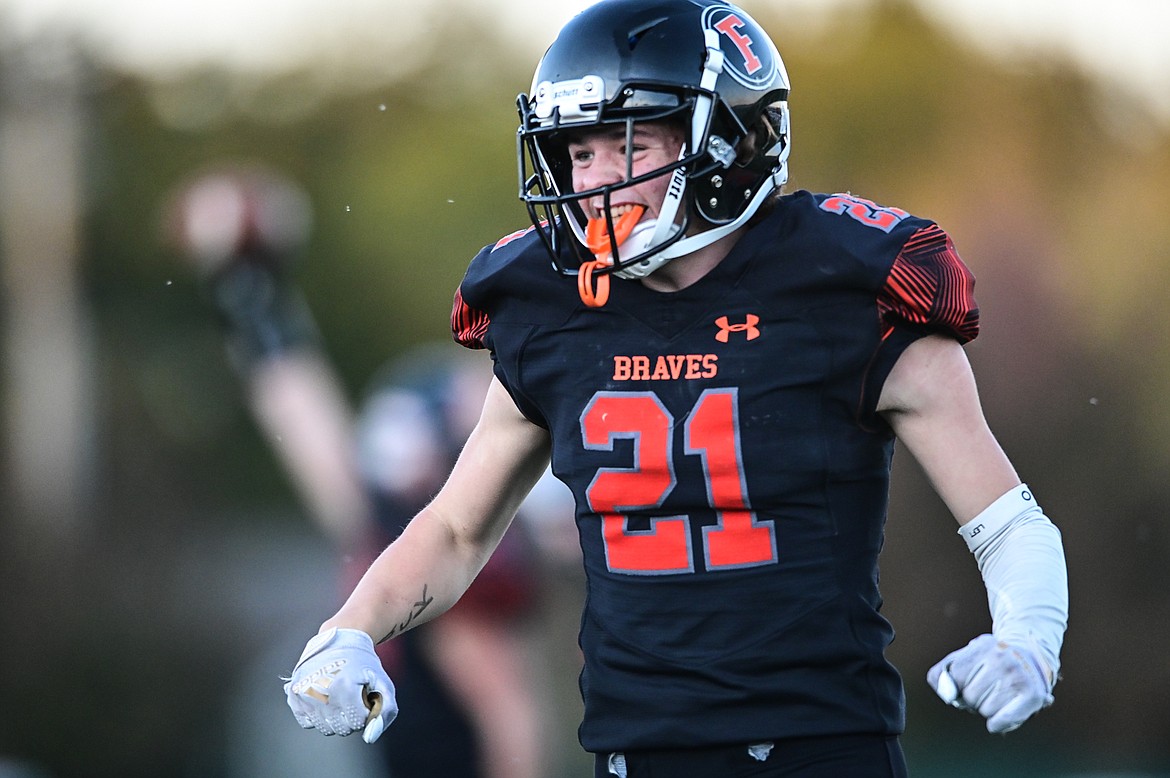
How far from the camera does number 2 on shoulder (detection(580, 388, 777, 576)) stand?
2.07 m

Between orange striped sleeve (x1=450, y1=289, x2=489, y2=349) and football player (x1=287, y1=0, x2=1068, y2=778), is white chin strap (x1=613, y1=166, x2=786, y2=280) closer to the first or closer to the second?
football player (x1=287, y1=0, x2=1068, y2=778)

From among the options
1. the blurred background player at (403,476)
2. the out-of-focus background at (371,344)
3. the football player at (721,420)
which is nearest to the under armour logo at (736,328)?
the football player at (721,420)

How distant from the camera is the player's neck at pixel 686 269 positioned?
2189 mm

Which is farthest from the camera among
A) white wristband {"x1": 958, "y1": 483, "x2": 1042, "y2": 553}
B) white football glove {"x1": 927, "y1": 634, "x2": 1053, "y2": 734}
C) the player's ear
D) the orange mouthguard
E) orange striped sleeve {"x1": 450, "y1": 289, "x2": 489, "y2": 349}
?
orange striped sleeve {"x1": 450, "y1": 289, "x2": 489, "y2": 349}

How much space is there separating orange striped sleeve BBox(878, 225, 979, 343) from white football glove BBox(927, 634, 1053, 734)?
46cm

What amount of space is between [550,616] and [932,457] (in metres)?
5.17

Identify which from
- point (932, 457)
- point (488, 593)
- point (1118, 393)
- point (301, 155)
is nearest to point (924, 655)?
point (1118, 393)

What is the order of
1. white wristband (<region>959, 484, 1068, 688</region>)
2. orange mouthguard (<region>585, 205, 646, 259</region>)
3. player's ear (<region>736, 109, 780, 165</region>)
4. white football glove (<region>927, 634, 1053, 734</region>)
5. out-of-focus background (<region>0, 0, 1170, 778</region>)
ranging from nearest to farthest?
white football glove (<region>927, 634, 1053, 734</region>) < white wristband (<region>959, 484, 1068, 688</region>) < orange mouthguard (<region>585, 205, 646, 259</region>) < player's ear (<region>736, 109, 780, 165</region>) < out-of-focus background (<region>0, 0, 1170, 778</region>)

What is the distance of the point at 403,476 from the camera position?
15.8 feet

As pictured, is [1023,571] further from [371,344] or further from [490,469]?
[371,344]

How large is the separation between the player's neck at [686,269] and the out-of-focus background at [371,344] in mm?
4240

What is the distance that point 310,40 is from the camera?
873 centimetres

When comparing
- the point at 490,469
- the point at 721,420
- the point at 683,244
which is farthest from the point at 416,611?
the point at 683,244

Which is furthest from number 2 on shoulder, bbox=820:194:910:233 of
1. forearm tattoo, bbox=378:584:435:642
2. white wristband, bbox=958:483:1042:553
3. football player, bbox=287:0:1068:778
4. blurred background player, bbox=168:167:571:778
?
blurred background player, bbox=168:167:571:778
